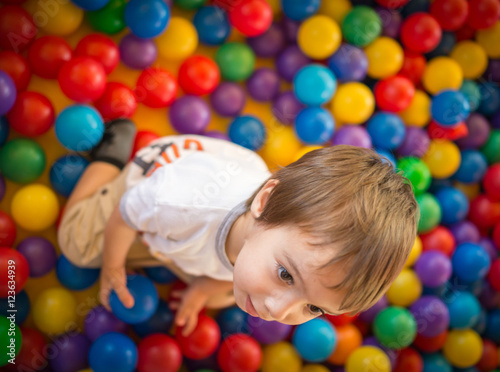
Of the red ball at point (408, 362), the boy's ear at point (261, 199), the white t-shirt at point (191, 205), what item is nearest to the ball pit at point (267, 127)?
the red ball at point (408, 362)

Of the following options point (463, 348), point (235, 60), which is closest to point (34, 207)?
point (235, 60)

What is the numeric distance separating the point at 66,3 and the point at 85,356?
2.69 ft

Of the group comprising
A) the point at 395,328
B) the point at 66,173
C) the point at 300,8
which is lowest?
the point at 395,328

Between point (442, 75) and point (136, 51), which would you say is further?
point (442, 75)

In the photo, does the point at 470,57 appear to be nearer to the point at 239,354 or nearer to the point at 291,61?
the point at 291,61

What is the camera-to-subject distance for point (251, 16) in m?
1.30

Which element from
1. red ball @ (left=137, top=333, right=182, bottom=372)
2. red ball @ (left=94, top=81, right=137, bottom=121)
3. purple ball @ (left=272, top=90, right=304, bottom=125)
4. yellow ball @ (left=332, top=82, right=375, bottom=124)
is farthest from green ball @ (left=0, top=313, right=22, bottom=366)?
yellow ball @ (left=332, top=82, right=375, bottom=124)

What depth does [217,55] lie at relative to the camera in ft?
4.54

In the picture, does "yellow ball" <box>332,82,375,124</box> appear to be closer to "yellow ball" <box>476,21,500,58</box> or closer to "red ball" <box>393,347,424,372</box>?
"yellow ball" <box>476,21,500,58</box>

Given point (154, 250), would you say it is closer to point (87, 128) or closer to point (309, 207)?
point (87, 128)

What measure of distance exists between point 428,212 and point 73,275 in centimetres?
93

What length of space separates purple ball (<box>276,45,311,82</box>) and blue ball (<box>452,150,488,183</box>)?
55cm

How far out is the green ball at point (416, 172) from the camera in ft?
4.58

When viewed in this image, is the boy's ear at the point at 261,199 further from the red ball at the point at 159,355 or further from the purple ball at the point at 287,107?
the purple ball at the point at 287,107
